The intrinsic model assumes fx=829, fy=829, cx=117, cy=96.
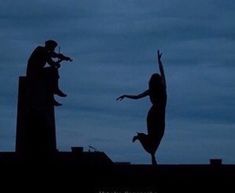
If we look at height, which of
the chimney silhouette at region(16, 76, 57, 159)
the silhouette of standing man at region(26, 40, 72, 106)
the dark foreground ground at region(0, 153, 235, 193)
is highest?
the silhouette of standing man at region(26, 40, 72, 106)

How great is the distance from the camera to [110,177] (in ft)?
75.7

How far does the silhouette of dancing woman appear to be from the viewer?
897 inches

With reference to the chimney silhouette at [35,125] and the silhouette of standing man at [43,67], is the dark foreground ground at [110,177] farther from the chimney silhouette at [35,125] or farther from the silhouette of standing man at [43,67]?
the silhouette of standing man at [43,67]

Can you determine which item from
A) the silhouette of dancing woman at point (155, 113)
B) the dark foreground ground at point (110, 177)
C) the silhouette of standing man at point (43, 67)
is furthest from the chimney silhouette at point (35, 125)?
the silhouette of dancing woman at point (155, 113)

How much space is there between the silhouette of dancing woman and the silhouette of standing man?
2.50m

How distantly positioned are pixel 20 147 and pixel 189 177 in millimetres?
4910

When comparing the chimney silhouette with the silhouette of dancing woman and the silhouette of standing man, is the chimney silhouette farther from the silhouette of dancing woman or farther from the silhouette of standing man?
the silhouette of dancing woman

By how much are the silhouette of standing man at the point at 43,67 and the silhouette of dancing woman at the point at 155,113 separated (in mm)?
2504

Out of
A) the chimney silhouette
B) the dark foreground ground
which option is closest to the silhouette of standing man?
the chimney silhouette

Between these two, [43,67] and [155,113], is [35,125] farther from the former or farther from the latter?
[155,113]

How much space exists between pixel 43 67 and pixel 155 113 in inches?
142

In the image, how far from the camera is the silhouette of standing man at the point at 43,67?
23797 mm

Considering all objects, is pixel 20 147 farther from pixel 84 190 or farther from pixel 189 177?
pixel 189 177

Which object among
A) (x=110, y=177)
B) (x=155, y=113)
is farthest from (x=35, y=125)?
(x=155, y=113)
